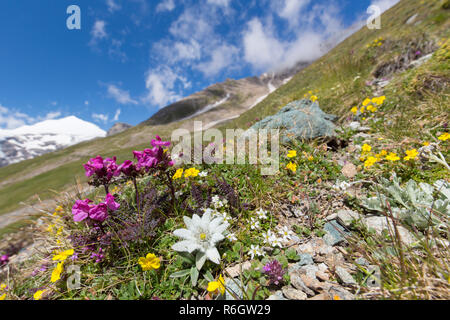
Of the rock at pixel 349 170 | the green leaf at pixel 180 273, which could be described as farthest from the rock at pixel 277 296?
the rock at pixel 349 170

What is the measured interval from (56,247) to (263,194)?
10.4 ft

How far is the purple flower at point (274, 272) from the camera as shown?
5.39 feet

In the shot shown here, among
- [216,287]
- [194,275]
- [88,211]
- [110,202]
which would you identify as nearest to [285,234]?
[216,287]

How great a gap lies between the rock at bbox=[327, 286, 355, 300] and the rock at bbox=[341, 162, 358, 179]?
1.79m

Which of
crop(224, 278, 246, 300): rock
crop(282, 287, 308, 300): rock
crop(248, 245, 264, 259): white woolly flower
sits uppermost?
crop(248, 245, 264, 259): white woolly flower

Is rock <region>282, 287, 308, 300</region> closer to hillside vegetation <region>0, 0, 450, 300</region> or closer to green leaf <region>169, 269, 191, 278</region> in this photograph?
hillside vegetation <region>0, 0, 450, 300</region>

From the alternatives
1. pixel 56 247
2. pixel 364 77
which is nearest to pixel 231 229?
pixel 56 247

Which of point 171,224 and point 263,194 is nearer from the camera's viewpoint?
point 171,224

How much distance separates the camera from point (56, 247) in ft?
8.79

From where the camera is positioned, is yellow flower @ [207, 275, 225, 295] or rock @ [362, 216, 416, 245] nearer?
yellow flower @ [207, 275, 225, 295]

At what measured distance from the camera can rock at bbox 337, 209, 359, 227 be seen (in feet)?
6.87

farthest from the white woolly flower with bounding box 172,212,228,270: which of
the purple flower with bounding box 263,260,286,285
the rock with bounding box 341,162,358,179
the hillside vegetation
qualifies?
the rock with bounding box 341,162,358,179
